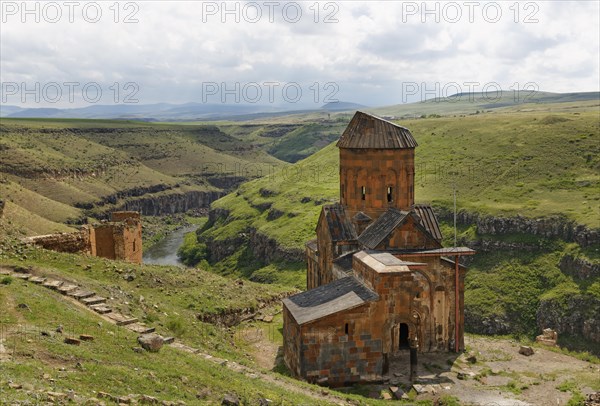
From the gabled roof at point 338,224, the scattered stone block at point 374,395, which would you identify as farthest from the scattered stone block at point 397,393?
the gabled roof at point 338,224

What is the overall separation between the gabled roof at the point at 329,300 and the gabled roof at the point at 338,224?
11.9 feet

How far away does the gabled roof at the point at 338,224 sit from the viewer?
28922mm

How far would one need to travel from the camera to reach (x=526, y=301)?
4412 centimetres

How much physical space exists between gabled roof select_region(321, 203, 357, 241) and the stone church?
50 millimetres

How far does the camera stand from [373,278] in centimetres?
2250

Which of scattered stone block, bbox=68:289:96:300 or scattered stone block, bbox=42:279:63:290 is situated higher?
scattered stone block, bbox=42:279:63:290

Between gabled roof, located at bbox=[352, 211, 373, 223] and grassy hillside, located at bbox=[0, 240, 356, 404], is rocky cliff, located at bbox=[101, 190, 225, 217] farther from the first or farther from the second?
gabled roof, located at bbox=[352, 211, 373, 223]

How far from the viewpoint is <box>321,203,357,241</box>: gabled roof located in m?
28.9

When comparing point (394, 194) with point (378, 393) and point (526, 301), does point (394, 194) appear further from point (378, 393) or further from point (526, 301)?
point (526, 301)

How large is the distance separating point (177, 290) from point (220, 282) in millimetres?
4139

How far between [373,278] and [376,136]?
9178 mm

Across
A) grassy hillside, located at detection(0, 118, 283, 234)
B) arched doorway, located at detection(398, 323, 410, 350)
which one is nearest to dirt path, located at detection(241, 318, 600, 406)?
arched doorway, located at detection(398, 323, 410, 350)

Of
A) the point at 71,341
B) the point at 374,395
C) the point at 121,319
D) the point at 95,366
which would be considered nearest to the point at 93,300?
the point at 121,319

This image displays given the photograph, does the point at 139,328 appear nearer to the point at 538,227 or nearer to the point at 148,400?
the point at 148,400
